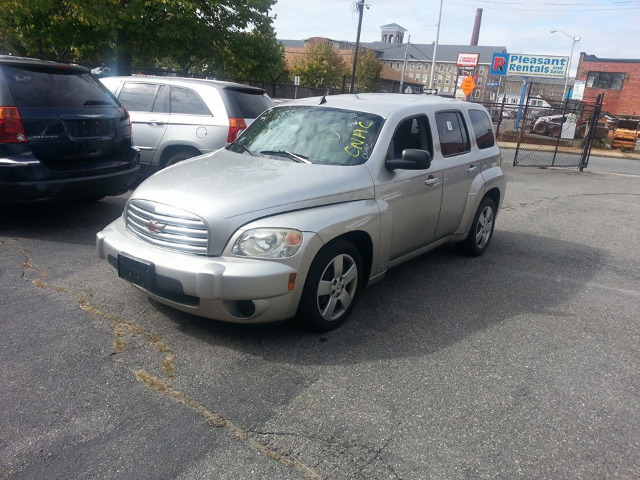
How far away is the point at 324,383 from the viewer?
335 cm

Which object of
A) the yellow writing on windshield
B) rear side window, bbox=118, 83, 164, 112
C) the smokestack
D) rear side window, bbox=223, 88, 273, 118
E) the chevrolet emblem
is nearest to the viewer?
the chevrolet emblem

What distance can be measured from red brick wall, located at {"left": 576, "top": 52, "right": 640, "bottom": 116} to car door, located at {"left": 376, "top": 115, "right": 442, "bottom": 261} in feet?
190

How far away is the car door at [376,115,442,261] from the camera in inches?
177

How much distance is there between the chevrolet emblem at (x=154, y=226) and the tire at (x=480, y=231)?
3.58 metres

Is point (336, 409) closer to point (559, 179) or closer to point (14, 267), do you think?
point (14, 267)

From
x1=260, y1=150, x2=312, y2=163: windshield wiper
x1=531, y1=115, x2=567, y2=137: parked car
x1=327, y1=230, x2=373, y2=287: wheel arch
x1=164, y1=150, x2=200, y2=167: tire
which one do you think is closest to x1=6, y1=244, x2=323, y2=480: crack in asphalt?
x1=327, y1=230, x2=373, y2=287: wheel arch

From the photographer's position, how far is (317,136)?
4.73 m

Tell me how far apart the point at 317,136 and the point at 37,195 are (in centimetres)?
291

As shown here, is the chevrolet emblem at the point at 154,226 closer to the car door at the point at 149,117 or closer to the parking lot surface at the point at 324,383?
the parking lot surface at the point at 324,383

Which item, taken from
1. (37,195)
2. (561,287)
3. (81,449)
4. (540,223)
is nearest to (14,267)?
(37,195)

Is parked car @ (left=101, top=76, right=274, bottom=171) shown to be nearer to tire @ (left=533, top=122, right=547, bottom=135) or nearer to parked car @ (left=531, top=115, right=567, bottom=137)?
parked car @ (left=531, top=115, right=567, bottom=137)

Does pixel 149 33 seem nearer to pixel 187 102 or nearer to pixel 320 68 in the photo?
pixel 187 102

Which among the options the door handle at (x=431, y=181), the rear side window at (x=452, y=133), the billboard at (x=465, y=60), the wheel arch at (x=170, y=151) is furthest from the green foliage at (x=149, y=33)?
the billboard at (x=465, y=60)

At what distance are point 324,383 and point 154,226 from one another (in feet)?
5.21
